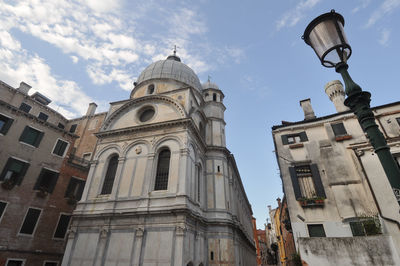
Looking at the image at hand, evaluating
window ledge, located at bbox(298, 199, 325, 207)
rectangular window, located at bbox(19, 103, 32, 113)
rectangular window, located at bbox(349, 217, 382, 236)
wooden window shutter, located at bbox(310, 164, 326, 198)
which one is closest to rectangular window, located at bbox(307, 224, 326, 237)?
window ledge, located at bbox(298, 199, 325, 207)

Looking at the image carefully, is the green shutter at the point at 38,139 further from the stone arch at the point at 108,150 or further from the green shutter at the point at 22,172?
the stone arch at the point at 108,150

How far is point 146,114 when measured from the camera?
69.9 feet

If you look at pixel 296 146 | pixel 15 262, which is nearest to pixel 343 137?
pixel 296 146

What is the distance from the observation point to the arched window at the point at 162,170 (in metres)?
16.5

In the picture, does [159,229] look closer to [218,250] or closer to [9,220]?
[218,250]

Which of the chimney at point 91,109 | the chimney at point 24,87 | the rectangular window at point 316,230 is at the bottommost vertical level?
the rectangular window at point 316,230

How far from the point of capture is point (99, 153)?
63.1ft

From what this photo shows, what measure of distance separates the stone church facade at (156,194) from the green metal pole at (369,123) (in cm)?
1228

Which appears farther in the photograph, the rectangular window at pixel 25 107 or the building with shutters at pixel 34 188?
the rectangular window at pixel 25 107

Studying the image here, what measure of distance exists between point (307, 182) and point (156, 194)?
34.9 ft

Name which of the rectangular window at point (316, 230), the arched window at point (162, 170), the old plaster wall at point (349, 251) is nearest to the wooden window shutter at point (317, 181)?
the rectangular window at point (316, 230)

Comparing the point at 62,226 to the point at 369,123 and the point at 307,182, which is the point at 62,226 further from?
the point at 369,123

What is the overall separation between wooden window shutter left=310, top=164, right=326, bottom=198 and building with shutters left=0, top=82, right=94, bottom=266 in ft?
68.0

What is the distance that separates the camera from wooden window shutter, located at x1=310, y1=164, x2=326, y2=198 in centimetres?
1319
